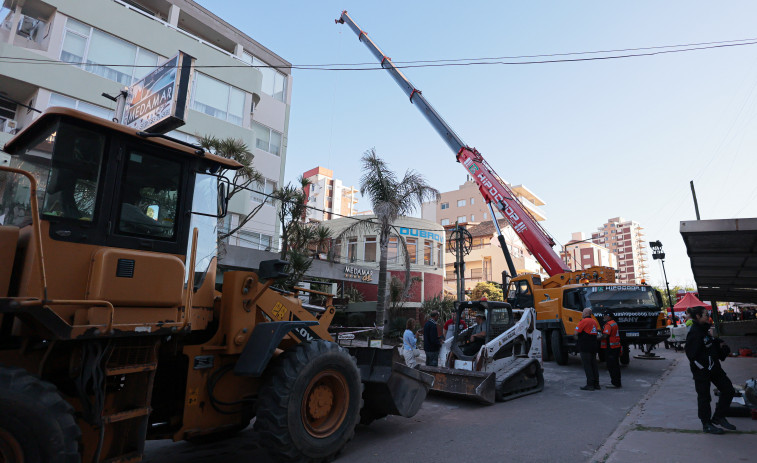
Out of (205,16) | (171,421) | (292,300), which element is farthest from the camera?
(205,16)

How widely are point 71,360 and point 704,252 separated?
39.7ft

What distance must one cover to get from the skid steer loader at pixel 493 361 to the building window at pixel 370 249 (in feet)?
67.1

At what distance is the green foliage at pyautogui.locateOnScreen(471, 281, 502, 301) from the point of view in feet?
127

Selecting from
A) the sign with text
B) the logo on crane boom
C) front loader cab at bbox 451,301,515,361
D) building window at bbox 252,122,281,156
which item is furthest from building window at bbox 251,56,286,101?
front loader cab at bbox 451,301,515,361

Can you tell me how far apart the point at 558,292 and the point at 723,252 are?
4412 mm

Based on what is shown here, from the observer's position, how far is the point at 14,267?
321 cm

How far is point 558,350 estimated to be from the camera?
43.5 ft

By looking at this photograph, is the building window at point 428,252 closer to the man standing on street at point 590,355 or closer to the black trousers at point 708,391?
the man standing on street at point 590,355

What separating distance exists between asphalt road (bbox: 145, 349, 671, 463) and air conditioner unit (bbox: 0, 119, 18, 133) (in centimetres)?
1544

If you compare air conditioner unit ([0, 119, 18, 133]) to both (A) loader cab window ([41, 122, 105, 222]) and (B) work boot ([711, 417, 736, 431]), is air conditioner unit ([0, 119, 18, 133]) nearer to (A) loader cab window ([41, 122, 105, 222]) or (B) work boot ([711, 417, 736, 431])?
(A) loader cab window ([41, 122, 105, 222])

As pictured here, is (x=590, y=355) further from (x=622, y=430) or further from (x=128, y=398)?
(x=128, y=398)

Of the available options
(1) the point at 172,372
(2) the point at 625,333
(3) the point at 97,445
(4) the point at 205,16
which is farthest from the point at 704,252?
(4) the point at 205,16

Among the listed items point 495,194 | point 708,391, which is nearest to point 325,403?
point 708,391

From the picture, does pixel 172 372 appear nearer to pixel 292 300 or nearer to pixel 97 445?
pixel 97 445
